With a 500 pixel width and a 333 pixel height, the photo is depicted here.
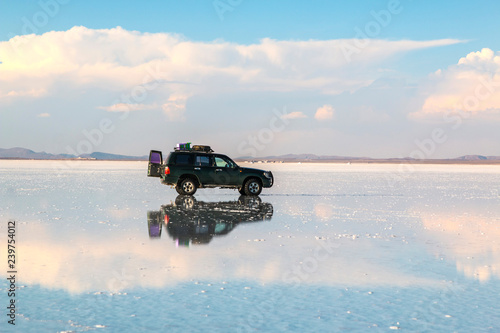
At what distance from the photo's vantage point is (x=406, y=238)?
13070 mm

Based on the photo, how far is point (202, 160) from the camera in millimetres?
26734

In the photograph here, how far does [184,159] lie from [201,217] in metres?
9.48

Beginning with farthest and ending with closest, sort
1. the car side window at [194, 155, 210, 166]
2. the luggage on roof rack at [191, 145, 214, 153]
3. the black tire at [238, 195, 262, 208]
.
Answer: the luggage on roof rack at [191, 145, 214, 153], the car side window at [194, 155, 210, 166], the black tire at [238, 195, 262, 208]

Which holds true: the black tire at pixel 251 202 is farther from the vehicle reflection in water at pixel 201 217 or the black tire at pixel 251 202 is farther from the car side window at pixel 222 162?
the car side window at pixel 222 162

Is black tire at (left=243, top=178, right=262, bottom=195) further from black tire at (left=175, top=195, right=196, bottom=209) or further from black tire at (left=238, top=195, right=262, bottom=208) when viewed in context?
black tire at (left=175, top=195, right=196, bottom=209)

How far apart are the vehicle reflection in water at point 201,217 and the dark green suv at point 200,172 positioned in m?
2.22

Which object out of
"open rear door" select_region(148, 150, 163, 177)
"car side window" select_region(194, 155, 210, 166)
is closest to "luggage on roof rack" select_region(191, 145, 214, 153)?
"car side window" select_region(194, 155, 210, 166)

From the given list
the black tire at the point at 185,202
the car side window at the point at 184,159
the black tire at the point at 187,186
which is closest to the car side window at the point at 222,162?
the car side window at the point at 184,159

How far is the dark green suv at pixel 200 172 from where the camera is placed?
86.9ft

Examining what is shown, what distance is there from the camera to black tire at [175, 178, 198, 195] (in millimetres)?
26812

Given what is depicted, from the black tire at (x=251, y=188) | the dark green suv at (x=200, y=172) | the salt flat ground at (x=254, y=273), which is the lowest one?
the salt flat ground at (x=254, y=273)

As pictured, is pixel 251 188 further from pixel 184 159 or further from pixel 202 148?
pixel 184 159

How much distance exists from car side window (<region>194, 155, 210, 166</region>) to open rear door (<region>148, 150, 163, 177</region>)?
1.78m

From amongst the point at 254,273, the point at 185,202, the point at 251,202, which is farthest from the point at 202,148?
the point at 254,273
